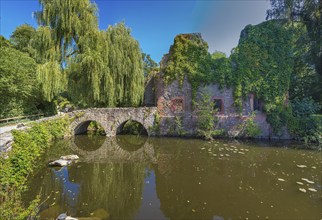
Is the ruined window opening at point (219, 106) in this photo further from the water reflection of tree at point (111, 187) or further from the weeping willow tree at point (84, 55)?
the water reflection of tree at point (111, 187)

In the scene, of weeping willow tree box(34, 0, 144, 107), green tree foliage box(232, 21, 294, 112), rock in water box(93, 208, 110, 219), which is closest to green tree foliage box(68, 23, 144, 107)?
weeping willow tree box(34, 0, 144, 107)

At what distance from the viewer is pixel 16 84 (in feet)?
38.9

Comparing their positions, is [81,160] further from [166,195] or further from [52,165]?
[166,195]

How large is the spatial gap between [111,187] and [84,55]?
978 cm

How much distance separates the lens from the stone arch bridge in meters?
13.5

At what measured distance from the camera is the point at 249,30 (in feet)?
46.9

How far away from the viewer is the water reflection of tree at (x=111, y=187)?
184 inches

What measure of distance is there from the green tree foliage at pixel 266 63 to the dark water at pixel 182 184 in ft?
16.6

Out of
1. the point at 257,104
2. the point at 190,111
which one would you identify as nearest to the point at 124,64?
the point at 190,111

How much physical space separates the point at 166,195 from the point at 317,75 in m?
17.0

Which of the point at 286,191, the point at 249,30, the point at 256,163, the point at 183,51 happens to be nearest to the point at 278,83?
the point at 249,30

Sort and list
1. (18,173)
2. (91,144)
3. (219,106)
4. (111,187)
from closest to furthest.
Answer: (18,173)
(111,187)
(91,144)
(219,106)

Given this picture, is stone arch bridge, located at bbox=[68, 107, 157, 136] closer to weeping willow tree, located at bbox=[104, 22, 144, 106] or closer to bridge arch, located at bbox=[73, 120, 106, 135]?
→ bridge arch, located at bbox=[73, 120, 106, 135]

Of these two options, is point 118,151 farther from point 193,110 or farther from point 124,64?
point 124,64
